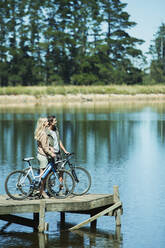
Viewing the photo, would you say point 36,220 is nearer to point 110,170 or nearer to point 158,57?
point 110,170

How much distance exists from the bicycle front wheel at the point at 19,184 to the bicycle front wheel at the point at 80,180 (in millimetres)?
1006

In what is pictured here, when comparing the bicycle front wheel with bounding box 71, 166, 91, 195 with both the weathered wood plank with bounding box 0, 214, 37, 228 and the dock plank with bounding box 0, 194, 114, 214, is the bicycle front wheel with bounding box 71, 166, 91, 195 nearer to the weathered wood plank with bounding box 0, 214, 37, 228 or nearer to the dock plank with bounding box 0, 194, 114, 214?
the dock plank with bounding box 0, 194, 114, 214

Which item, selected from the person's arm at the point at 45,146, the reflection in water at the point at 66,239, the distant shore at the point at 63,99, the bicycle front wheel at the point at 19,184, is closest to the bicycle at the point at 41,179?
the bicycle front wheel at the point at 19,184

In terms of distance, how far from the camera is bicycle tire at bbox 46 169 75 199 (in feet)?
36.5

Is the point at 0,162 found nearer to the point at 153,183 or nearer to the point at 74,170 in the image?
the point at 153,183

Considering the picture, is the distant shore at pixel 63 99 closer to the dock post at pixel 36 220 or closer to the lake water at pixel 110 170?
the lake water at pixel 110 170

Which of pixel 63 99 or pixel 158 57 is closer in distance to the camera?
pixel 63 99

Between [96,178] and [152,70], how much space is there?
278 ft

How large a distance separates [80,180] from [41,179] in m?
1.02

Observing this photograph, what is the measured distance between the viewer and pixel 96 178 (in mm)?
16844

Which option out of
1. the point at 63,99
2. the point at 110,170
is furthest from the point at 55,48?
the point at 110,170

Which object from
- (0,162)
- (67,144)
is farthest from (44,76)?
(0,162)

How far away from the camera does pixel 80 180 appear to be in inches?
465

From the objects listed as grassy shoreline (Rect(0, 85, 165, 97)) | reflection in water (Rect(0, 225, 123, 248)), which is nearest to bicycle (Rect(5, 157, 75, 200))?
reflection in water (Rect(0, 225, 123, 248))
